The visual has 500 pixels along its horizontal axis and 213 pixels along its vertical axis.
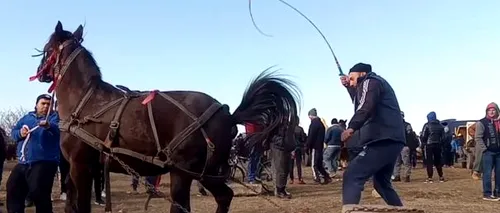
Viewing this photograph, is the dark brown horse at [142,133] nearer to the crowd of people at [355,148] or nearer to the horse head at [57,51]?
the horse head at [57,51]

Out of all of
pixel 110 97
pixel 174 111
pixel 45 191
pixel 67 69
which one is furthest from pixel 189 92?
pixel 45 191

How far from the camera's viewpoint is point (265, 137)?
24.1ft

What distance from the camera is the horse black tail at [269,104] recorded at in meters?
7.19

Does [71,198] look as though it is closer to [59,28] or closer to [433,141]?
[59,28]

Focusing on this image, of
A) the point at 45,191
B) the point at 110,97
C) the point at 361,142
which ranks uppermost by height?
the point at 110,97

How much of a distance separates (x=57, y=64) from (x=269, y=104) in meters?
2.27

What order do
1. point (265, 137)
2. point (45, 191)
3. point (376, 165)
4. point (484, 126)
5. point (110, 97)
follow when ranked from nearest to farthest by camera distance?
point (376, 165) < point (110, 97) < point (265, 137) < point (45, 191) < point (484, 126)

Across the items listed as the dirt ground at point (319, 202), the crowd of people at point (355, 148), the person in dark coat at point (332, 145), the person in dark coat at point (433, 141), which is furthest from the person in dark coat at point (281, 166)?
the person in dark coat at point (433, 141)

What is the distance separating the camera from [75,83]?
693 centimetres

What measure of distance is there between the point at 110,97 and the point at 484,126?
7.81 metres

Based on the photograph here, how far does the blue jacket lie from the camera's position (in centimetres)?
803

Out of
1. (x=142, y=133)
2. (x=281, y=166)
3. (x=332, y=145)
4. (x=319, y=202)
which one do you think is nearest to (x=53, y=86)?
(x=142, y=133)

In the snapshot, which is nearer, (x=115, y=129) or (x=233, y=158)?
(x=115, y=129)

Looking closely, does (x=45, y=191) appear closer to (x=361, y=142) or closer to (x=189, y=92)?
(x=189, y=92)
